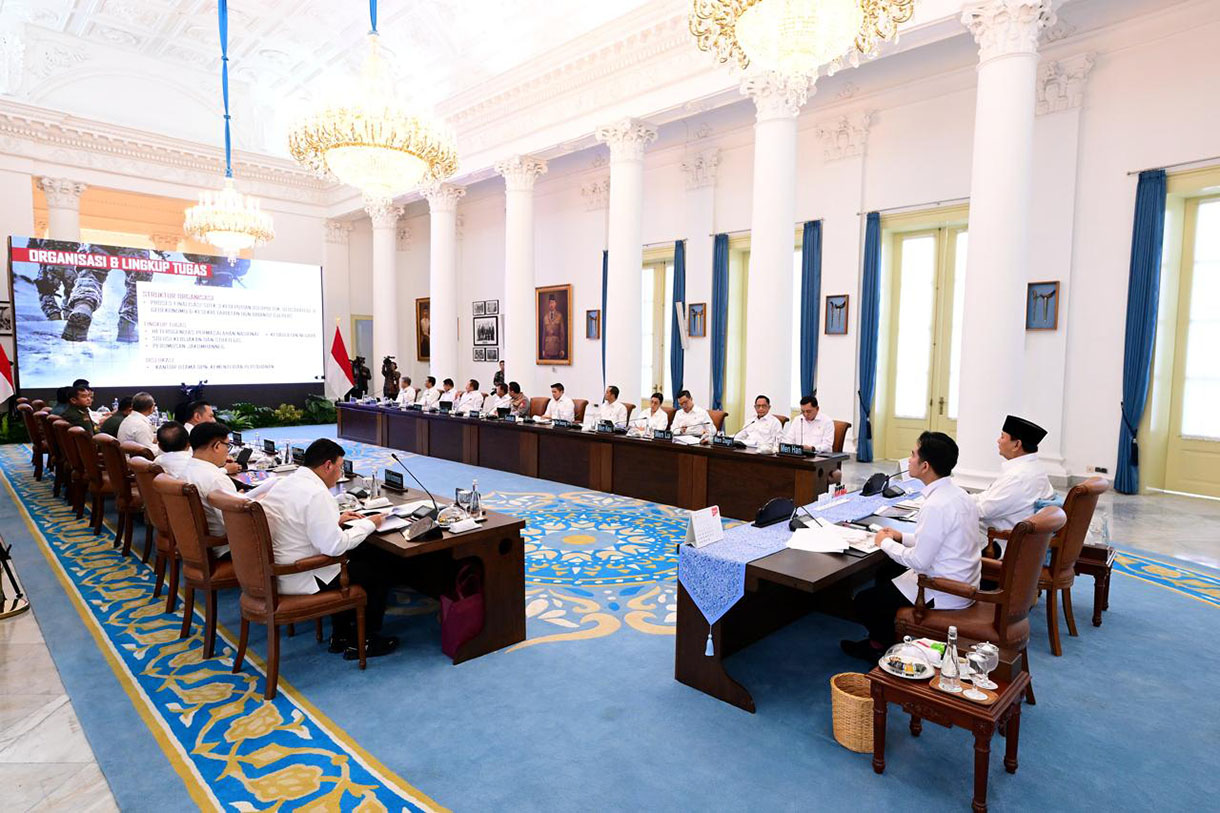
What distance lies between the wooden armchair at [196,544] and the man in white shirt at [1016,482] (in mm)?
4135

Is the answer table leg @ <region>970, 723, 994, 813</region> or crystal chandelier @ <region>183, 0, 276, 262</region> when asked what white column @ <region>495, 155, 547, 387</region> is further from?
table leg @ <region>970, 723, 994, 813</region>

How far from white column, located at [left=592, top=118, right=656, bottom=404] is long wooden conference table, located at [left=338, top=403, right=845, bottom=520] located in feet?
6.26

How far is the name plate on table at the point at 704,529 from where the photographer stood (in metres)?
3.05

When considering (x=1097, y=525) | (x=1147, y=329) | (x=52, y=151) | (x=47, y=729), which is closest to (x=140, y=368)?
(x=52, y=151)

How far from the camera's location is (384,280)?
14258 millimetres

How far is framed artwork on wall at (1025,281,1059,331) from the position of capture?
7754 mm

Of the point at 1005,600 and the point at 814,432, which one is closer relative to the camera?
the point at 1005,600

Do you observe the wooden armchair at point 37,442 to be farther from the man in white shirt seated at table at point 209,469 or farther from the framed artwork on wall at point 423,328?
the framed artwork on wall at point 423,328

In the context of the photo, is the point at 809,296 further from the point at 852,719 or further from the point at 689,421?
the point at 852,719

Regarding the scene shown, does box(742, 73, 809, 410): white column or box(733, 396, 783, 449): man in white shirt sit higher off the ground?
box(742, 73, 809, 410): white column

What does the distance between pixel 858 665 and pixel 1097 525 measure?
1.99 meters

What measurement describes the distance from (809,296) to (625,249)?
2861 mm

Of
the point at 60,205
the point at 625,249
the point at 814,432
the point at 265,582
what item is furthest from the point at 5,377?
the point at 814,432

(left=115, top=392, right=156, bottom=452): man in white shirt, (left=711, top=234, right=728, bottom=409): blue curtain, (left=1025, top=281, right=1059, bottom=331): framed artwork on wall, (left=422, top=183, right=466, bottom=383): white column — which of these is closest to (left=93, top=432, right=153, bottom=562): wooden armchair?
(left=115, top=392, right=156, bottom=452): man in white shirt
